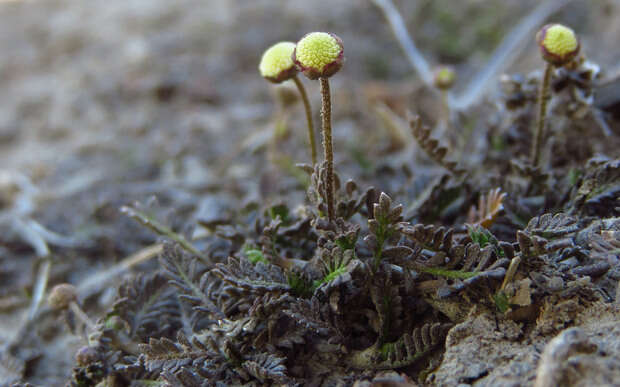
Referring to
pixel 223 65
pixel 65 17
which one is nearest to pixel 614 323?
pixel 223 65

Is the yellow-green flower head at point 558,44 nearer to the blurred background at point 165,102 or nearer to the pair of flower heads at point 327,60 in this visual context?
the pair of flower heads at point 327,60

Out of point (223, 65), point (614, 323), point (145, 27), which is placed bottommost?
point (614, 323)

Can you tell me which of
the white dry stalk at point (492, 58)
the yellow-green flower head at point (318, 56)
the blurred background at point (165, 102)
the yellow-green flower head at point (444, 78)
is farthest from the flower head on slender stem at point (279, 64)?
the white dry stalk at point (492, 58)

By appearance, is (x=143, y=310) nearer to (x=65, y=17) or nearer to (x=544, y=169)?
(x=544, y=169)

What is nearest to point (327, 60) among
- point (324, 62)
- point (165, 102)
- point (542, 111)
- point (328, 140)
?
point (324, 62)

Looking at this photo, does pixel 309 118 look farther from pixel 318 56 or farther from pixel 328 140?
pixel 318 56

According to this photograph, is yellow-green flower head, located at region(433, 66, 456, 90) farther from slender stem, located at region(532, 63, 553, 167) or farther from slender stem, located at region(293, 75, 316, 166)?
slender stem, located at region(293, 75, 316, 166)
